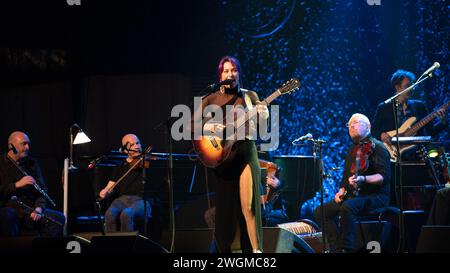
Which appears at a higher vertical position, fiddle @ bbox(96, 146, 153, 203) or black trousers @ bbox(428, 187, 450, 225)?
fiddle @ bbox(96, 146, 153, 203)

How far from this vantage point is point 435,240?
485 cm

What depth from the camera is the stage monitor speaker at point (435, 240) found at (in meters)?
4.79

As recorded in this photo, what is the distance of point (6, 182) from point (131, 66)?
2881 mm

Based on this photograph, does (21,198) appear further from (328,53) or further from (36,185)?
(328,53)

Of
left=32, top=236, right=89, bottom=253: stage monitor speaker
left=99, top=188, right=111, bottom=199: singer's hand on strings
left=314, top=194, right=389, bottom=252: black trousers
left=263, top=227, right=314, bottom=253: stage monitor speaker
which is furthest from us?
left=99, top=188, right=111, bottom=199: singer's hand on strings

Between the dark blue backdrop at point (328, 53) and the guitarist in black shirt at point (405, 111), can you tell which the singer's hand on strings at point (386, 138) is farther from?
the dark blue backdrop at point (328, 53)

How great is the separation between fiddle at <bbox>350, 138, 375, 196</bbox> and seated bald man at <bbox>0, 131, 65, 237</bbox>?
3.50 meters

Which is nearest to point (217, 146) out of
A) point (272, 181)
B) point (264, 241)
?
point (264, 241)

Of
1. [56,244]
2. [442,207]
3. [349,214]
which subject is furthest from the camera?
[349,214]

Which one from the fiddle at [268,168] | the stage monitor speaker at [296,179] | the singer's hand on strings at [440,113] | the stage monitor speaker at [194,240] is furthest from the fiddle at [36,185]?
the singer's hand on strings at [440,113]

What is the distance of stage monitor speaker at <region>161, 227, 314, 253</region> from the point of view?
5.23 metres

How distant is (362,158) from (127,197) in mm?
2985

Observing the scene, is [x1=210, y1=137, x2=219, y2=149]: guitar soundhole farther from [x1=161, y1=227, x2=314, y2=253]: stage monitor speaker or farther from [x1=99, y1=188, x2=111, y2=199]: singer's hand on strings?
[x1=99, y1=188, x2=111, y2=199]: singer's hand on strings

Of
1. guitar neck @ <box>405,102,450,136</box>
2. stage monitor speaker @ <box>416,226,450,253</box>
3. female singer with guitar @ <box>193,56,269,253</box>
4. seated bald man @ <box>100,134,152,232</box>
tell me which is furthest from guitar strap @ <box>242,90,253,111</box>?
guitar neck @ <box>405,102,450,136</box>
